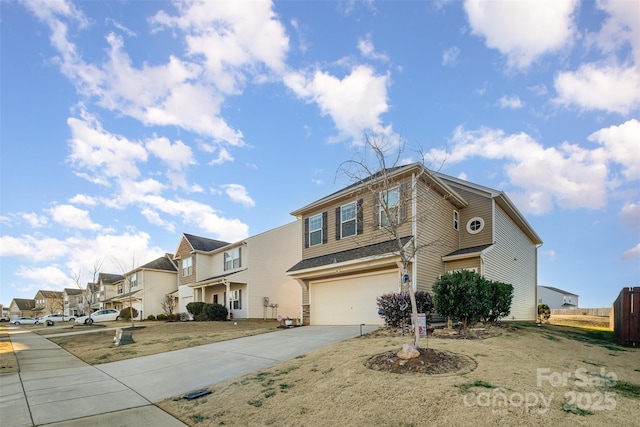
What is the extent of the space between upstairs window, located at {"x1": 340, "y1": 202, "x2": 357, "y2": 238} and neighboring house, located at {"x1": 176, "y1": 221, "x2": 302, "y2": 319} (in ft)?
36.4

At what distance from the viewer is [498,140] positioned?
14.7 meters

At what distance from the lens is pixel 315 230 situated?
19.4 meters

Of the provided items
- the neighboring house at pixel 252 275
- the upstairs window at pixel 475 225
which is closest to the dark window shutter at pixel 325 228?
the upstairs window at pixel 475 225

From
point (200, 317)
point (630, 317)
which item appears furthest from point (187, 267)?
point (630, 317)

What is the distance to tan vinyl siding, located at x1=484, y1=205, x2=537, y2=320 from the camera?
17.1 metres

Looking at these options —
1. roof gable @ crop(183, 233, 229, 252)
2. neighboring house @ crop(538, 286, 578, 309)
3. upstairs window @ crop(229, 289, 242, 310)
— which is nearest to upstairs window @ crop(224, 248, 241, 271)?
upstairs window @ crop(229, 289, 242, 310)

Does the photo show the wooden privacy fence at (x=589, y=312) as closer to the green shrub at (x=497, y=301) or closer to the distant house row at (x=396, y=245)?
the distant house row at (x=396, y=245)

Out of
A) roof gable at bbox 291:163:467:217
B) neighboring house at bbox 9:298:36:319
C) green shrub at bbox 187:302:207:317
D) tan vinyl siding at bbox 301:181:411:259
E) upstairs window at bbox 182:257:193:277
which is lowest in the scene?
neighboring house at bbox 9:298:36:319

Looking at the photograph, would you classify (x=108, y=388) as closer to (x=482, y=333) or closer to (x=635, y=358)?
(x=482, y=333)

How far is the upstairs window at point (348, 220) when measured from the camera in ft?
55.8

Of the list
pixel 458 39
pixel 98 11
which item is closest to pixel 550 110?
pixel 458 39

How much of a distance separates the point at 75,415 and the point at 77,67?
39.9ft

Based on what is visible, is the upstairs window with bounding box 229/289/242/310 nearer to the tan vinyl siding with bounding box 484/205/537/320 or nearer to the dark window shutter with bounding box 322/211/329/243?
the dark window shutter with bounding box 322/211/329/243

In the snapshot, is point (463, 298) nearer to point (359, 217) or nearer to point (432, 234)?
point (432, 234)
